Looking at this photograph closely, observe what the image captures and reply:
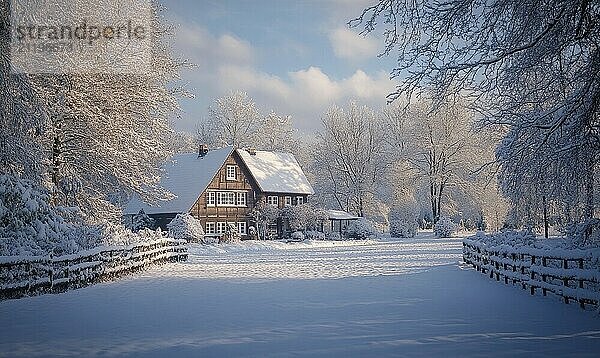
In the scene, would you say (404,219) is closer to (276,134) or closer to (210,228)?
(276,134)

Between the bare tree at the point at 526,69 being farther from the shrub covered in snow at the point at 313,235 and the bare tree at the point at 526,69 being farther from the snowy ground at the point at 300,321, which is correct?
the shrub covered in snow at the point at 313,235

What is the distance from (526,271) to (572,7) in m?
7.34

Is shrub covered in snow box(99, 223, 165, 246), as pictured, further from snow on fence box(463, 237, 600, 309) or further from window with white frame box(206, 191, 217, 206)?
window with white frame box(206, 191, 217, 206)

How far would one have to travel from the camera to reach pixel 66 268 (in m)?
14.6

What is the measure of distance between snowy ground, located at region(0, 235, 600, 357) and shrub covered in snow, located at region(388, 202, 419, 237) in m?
43.8

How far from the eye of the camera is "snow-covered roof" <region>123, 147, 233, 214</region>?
48.6 meters

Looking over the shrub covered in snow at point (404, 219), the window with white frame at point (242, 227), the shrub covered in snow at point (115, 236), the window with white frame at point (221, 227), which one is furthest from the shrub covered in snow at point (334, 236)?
the shrub covered in snow at point (115, 236)

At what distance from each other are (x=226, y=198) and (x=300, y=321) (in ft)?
139

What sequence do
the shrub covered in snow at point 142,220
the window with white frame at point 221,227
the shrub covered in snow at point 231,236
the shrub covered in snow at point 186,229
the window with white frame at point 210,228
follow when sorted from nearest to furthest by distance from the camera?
1. the shrub covered in snow at point 186,229
2. the shrub covered in snow at point 142,220
3. the shrub covered in snow at point 231,236
4. the window with white frame at point 210,228
5. the window with white frame at point 221,227

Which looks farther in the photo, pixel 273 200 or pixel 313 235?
pixel 273 200

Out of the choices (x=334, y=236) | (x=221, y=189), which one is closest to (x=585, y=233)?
(x=221, y=189)

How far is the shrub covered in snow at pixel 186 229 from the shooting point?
41156 millimetres

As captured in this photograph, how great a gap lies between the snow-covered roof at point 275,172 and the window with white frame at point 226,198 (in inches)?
112

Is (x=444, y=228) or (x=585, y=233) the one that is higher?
(x=585, y=233)
